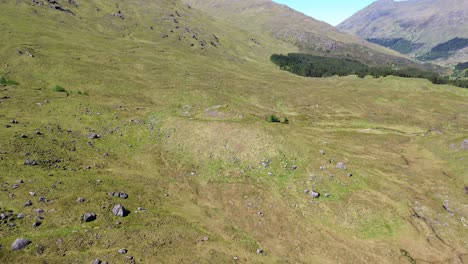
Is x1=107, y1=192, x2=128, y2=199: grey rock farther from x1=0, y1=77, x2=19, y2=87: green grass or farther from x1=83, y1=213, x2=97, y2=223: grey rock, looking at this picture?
x1=0, y1=77, x2=19, y2=87: green grass

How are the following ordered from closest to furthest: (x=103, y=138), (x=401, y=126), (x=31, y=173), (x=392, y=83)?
1. (x=31, y=173)
2. (x=103, y=138)
3. (x=401, y=126)
4. (x=392, y=83)

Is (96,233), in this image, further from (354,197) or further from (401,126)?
(401,126)

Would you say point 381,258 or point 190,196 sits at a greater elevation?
point 381,258

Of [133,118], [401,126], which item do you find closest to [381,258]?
[133,118]

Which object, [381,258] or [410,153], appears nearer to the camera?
[381,258]

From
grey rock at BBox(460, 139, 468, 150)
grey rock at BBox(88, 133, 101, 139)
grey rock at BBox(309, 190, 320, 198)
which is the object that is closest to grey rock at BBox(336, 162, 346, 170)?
grey rock at BBox(309, 190, 320, 198)

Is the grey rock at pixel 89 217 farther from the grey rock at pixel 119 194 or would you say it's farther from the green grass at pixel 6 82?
the green grass at pixel 6 82
